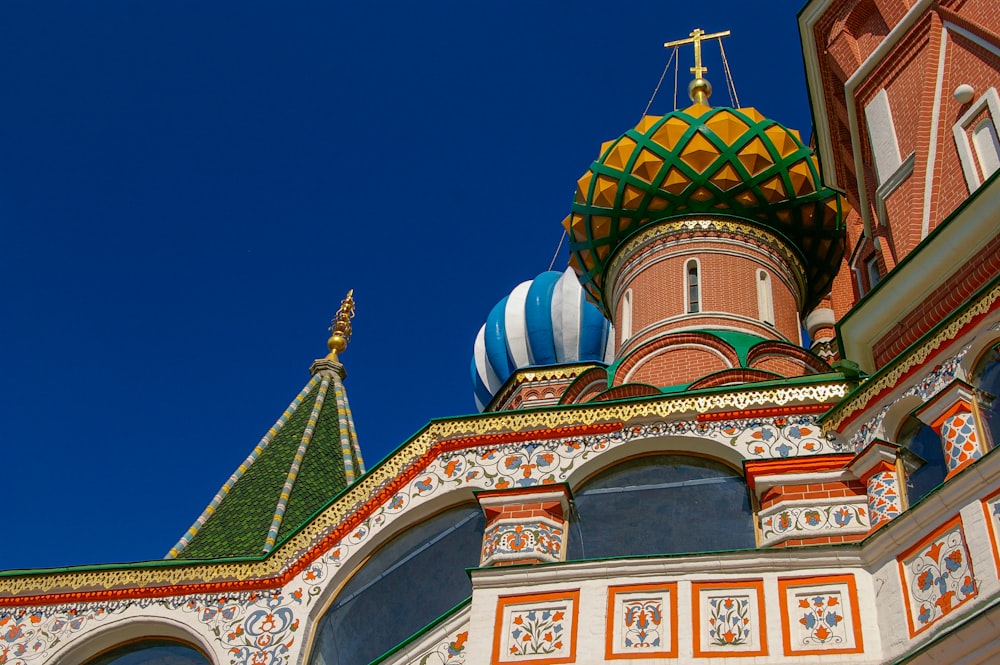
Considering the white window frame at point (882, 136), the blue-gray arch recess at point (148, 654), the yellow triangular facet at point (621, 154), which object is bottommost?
the blue-gray arch recess at point (148, 654)

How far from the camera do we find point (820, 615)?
217 inches

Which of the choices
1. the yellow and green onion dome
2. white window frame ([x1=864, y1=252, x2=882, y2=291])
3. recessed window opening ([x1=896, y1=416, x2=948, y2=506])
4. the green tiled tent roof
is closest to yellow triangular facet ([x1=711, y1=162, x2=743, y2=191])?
the yellow and green onion dome

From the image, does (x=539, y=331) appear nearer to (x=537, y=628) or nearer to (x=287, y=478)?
(x=287, y=478)

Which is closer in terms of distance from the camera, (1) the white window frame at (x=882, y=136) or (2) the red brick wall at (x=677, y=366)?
(1) the white window frame at (x=882, y=136)

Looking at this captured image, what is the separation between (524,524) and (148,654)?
257cm

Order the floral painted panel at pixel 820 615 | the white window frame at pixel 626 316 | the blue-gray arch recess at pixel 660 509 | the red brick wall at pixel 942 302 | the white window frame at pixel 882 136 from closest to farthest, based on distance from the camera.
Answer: the floral painted panel at pixel 820 615
the red brick wall at pixel 942 302
the blue-gray arch recess at pixel 660 509
the white window frame at pixel 882 136
the white window frame at pixel 626 316

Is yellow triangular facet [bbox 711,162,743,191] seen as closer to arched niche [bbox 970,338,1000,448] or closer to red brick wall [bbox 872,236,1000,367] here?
red brick wall [bbox 872,236,1000,367]

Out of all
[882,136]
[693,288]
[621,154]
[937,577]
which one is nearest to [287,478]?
[693,288]

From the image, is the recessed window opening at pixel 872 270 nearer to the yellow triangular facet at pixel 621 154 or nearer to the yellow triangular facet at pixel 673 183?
the yellow triangular facet at pixel 673 183

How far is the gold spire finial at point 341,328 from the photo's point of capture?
12.8m

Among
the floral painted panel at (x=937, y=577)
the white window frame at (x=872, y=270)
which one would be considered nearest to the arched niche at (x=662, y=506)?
the floral painted panel at (x=937, y=577)

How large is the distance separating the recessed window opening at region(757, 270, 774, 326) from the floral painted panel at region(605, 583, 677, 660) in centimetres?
673

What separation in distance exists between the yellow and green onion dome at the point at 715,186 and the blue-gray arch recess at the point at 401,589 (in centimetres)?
633

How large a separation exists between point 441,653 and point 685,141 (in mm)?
7687
